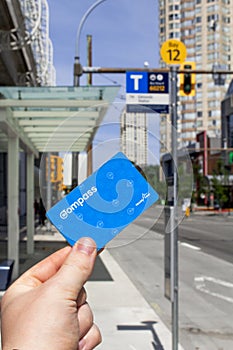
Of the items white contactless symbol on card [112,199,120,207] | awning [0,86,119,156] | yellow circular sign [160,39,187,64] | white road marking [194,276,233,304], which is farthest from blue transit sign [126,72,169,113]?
white road marking [194,276,233,304]

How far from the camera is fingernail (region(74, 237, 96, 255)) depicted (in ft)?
4.22

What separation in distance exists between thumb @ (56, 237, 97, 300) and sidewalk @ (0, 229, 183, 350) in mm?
2402

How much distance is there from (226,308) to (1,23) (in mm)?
10036

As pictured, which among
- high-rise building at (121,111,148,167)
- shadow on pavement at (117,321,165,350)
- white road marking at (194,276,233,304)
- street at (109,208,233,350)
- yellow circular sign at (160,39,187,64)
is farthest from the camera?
white road marking at (194,276,233,304)

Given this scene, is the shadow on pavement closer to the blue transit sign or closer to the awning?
the blue transit sign

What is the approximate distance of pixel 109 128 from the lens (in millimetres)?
1598

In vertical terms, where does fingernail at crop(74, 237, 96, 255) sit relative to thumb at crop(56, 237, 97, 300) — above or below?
above

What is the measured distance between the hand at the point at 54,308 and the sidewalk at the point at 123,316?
231 centimetres

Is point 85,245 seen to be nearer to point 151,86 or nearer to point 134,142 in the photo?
point 134,142

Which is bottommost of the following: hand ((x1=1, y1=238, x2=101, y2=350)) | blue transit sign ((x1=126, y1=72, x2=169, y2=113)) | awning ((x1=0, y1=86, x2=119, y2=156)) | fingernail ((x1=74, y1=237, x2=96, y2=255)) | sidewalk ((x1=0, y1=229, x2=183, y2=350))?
sidewalk ((x1=0, y1=229, x2=183, y2=350))

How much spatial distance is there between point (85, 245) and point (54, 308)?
176 millimetres

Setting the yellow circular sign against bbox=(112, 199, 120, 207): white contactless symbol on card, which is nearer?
bbox=(112, 199, 120, 207): white contactless symbol on card

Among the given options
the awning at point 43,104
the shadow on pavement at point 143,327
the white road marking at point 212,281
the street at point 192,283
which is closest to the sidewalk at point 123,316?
the shadow on pavement at point 143,327

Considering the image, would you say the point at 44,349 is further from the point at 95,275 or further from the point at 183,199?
the point at 95,275
